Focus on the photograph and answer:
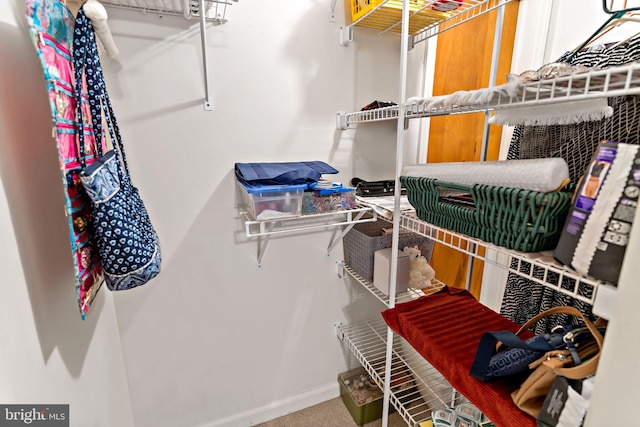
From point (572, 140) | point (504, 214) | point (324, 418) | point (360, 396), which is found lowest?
point (324, 418)

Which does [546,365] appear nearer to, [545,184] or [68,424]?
[545,184]

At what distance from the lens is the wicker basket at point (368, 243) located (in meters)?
1.41

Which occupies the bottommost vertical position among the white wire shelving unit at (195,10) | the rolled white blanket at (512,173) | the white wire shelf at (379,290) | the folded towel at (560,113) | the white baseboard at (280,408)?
the white baseboard at (280,408)

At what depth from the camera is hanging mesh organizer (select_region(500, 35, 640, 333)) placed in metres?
0.73

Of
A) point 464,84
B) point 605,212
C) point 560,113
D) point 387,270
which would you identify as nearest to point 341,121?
point 464,84

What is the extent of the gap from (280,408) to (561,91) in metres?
1.76

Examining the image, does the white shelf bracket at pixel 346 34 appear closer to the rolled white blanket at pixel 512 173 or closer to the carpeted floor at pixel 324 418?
the rolled white blanket at pixel 512 173

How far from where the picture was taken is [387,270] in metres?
1.30

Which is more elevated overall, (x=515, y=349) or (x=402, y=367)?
(x=515, y=349)

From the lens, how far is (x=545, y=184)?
0.64m

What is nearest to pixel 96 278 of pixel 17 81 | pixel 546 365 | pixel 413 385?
pixel 17 81

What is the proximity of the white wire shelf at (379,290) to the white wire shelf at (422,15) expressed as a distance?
1071 millimetres

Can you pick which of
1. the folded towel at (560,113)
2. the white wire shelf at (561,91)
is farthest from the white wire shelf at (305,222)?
the folded towel at (560,113)

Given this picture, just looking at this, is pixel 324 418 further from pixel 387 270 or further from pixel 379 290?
pixel 387 270
